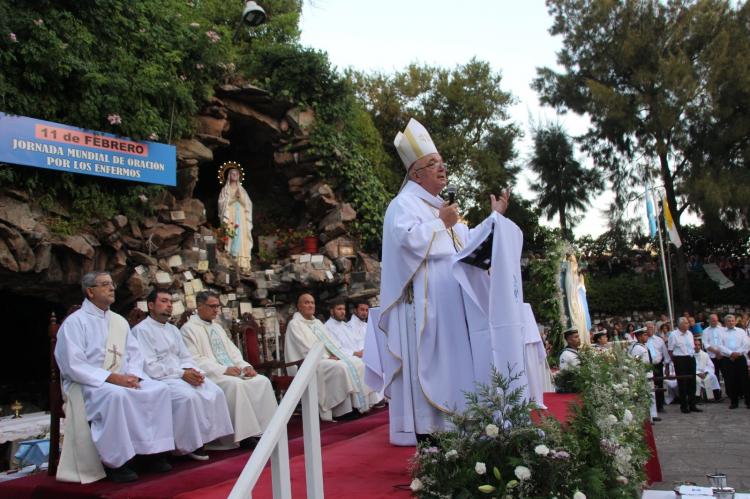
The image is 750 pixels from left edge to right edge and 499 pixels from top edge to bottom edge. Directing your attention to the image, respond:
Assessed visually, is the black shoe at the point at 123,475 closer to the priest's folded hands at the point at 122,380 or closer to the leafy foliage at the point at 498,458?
the priest's folded hands at the point at 122,380

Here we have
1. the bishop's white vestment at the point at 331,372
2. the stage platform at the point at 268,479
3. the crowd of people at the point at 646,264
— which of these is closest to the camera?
the stage platform at the point at 268,479

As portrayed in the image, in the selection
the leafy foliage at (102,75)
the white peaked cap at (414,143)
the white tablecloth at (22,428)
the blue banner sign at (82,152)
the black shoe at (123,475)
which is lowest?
the black shoe at (123,475)

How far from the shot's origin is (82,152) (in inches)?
343

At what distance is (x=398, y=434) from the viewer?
3.93 m

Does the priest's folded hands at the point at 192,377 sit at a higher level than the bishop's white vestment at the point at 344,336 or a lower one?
lower

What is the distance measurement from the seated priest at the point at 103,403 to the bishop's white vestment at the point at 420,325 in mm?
1797

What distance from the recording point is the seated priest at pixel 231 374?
583 cm

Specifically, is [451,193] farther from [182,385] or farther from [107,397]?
[182,385]

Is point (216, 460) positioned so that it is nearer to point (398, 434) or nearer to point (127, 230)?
point (398, 434)

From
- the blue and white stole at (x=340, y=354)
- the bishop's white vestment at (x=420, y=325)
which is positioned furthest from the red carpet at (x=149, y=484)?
the blue and white stole at (x=340, y=354)

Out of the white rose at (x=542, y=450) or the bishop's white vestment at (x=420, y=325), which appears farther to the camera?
the bishop's white vestment at (x=420, y=325)

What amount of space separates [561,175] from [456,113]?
6.90m

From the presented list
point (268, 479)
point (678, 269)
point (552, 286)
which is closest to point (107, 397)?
point (268, 479)

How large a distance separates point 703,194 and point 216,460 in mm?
21122
